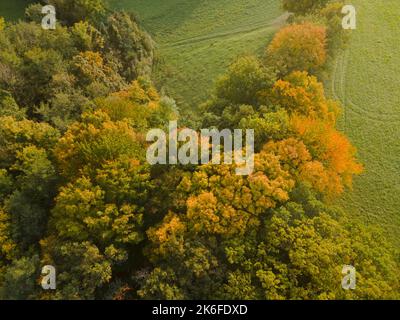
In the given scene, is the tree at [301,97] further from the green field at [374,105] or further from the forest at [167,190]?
the green field at [374,105]

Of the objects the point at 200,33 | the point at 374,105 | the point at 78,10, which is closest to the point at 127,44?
the point at 78,10

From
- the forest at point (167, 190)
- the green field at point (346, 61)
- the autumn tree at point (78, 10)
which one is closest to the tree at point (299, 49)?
the forest at point (167, 190)

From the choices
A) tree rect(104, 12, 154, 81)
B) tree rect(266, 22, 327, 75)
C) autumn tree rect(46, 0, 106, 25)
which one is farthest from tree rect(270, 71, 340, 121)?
autumn tree rect(46, 0, 106, 25)

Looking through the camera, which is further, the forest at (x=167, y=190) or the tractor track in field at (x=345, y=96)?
the tractor track in field at (x=345, y=96)

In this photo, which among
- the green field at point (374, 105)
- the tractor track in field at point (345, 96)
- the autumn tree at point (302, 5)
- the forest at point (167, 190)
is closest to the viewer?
the forest at point (167, 190)

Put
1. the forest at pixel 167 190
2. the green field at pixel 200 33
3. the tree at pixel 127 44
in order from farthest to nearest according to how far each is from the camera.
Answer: the green field at pixel 200 33
the tree at pixel 127 44
the forest at pixel 167 190

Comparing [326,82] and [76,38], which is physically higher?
[76,38]

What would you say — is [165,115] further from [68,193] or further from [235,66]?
[68,193]

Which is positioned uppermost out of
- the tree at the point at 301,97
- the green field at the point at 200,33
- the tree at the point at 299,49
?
the green field at the point at 200,33
